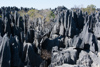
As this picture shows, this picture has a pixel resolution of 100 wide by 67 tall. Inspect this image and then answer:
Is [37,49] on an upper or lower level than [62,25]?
lower

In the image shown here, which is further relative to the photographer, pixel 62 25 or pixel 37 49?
pixel 62 25

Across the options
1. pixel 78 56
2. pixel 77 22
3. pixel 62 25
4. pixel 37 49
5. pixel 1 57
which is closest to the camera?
pixel 1 57

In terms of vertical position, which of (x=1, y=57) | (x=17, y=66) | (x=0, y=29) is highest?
(x=0, y=29)

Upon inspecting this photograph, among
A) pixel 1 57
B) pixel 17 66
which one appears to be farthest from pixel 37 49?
pixel 1 57

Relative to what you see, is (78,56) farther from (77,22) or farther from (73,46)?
(77,22)

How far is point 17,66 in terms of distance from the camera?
8.85 m

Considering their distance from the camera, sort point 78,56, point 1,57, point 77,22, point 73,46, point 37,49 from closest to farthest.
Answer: point 1,57
point 78,56
point 73,46
point 37,49
point 77,22

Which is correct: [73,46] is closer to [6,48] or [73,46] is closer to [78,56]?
[78,56]

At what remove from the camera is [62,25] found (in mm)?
19234

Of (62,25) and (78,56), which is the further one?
(62,25)

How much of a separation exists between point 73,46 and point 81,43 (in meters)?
0.76

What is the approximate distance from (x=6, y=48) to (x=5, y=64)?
979 millimetres

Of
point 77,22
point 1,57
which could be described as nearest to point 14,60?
point 1,57

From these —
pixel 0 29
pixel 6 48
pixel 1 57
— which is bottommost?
pixel 1 57
